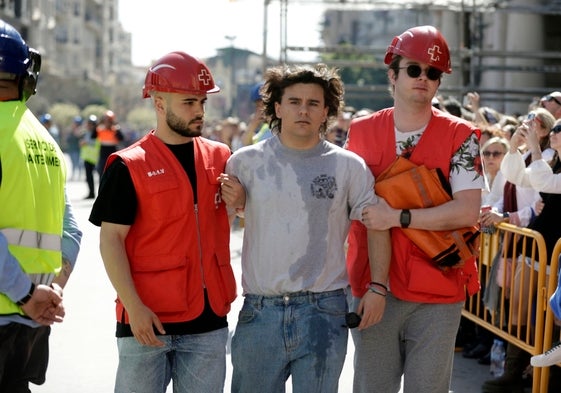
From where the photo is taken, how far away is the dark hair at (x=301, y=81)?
4793 mm

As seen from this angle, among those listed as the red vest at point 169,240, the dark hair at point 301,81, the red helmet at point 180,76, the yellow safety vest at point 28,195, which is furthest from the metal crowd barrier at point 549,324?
the yellow safety vest at point 28,195

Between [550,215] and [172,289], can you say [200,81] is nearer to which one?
[172,289]

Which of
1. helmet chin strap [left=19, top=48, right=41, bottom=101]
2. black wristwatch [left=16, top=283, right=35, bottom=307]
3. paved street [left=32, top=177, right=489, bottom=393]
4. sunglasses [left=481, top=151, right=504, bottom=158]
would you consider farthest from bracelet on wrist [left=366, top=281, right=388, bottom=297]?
sunglasses [left=481, top=151, right=504, bottom=158]

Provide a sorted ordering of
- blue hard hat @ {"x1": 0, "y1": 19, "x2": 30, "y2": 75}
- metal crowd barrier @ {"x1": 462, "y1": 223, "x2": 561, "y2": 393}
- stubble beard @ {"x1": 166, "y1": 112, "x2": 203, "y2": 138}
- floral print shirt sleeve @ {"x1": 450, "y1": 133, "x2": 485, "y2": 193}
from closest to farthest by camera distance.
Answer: blue hard hat @ {"x1": 0, "y1": 19, "x2": 30, "y2": 75} → stubble beard @ {"x1": 166, "y1": 112, "x2": 203, "y2": 138} → floral print shirt sleeve @ {"x1": 450, "y1": 133, "x2": 485, "y2": 193} → metal crowd barrier @ {"x1": 462, "y1": 223, "x2": 561, "y2": 393}

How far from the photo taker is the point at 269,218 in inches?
185

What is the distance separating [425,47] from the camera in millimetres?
4973

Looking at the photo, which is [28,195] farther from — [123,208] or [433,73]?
[433,73]

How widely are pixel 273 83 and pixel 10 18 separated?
2890 inches

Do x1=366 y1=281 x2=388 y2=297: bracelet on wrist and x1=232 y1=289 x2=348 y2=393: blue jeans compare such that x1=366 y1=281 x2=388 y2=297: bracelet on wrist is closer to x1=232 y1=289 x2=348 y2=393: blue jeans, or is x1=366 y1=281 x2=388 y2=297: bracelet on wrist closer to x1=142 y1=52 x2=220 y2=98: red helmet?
x1=232 y1=289 x2=348 y2=393: blue jeans

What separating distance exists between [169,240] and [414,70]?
4.56ft

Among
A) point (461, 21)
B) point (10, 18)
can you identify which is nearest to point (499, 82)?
point (461, 21)

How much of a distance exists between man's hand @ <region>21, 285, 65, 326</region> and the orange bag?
1.57 m

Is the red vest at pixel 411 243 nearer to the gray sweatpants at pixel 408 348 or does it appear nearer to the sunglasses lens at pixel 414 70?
the gray sweatpants at pixel 408 348

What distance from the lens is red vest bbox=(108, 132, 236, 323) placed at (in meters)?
4.51
